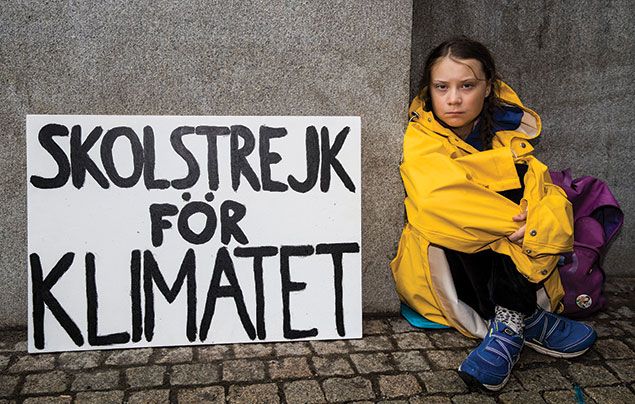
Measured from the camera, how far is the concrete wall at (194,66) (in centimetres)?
276

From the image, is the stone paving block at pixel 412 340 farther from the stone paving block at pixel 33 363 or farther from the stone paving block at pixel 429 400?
the stone paving block at pixel 33 363

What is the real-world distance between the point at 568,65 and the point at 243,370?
2623 millimetres

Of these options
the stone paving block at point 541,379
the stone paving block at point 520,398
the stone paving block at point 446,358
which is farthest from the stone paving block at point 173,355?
the stone paving block at point 541,379

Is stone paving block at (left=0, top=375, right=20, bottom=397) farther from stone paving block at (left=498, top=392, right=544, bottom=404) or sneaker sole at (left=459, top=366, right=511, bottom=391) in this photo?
stone paving block at (left=498, top=392, right=544, bottom=404)

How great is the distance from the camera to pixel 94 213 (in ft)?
9.14

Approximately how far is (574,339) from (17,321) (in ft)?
8.34

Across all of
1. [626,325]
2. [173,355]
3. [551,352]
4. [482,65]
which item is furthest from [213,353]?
[626,325]

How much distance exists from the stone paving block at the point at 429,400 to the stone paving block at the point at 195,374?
2.56 ft

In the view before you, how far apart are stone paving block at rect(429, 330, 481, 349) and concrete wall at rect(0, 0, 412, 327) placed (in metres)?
0.78

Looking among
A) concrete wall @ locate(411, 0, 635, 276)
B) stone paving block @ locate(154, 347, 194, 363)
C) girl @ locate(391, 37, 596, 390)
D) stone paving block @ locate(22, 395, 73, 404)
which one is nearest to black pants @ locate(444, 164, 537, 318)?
girl @ locate(391, 37, 596, 390)

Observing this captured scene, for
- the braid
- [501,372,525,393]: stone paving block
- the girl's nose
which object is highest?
the girl's nose

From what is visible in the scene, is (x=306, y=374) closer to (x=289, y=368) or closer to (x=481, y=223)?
(x=289, y=368)

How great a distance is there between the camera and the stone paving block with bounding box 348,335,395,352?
2850 mm

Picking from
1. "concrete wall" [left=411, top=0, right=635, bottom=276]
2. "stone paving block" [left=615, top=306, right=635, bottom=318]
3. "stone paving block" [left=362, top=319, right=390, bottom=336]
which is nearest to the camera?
"stone paving block" [left=362, top=319, right=390, bottom=336]
